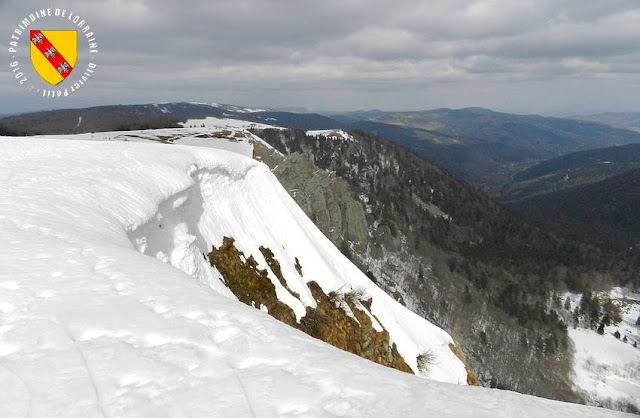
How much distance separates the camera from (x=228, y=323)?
226 inches

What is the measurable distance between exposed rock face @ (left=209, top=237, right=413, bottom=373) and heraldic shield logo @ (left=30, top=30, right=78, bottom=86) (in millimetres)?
24777

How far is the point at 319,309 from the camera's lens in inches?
781

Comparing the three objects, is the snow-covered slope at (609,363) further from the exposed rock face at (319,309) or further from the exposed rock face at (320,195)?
the exposed rock face at (319,309)

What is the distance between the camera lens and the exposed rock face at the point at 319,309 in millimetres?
17094

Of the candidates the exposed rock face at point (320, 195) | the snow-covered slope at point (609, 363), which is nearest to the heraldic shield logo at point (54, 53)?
the exposed rock face at point (320, 195)

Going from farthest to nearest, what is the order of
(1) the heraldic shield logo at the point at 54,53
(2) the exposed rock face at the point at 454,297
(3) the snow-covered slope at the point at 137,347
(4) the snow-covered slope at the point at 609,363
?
(2) the exposed rock face at the point at 454,297 → (4) the snow-covered slope at the point at 609,363 → (1) the heraldic shield logo at the point at 54,53 → (3) the snow-covered slope at the point at 137,347

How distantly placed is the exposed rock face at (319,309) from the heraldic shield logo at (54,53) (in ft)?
81.3

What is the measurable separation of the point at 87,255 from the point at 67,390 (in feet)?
12.5

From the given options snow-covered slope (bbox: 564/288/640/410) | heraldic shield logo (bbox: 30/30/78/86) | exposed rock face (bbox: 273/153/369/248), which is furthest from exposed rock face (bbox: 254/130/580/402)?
heraldic shield logo (bbox: 30/30/78/86)

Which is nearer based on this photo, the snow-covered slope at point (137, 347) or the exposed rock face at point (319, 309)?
the snow-covered slope at point (137, 347)

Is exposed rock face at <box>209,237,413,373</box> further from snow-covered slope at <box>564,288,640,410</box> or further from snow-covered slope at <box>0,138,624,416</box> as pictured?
snow-covered slope at <box>564,288,640,410</box>

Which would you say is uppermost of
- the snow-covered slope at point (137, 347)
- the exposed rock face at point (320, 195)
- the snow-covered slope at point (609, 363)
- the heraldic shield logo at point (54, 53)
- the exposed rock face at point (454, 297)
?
the heraldic shield logo at point (54, 53)

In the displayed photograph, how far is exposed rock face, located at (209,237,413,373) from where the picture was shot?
17094 millimetres

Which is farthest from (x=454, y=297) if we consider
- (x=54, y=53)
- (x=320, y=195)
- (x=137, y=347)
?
(x=137, y=347)
